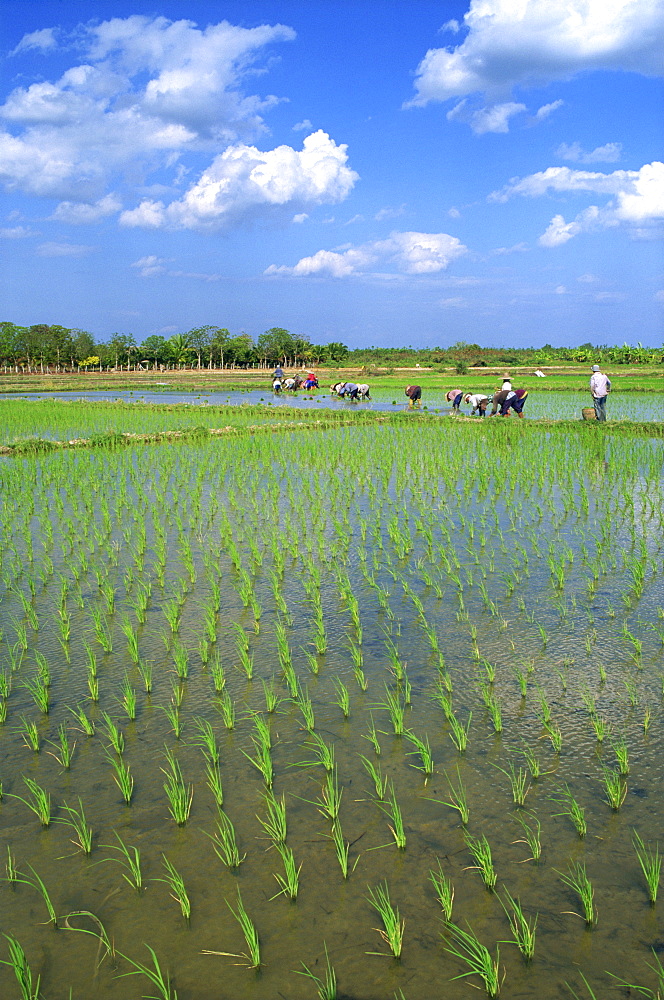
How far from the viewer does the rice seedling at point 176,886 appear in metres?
1.86

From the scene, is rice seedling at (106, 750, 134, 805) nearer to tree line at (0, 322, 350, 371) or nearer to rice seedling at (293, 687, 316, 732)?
rice seedling at (293, 687, 316, 732)

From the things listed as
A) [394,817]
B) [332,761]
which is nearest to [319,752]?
[332,761]

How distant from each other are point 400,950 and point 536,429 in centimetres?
1105

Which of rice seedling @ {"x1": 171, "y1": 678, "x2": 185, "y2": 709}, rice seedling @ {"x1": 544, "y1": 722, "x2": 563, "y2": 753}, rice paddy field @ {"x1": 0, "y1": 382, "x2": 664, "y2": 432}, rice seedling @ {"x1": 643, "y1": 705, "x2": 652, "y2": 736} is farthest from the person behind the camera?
rice paddy field @ {"x1": 0, "y1": 382, "x2": 664, "y2": 432}

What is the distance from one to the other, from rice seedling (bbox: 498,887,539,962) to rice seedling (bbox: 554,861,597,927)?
13cm

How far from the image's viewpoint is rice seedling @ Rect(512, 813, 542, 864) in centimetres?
204

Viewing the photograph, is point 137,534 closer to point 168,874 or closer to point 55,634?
point 55,634

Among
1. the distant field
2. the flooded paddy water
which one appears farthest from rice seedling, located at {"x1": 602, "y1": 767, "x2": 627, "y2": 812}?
the distant field

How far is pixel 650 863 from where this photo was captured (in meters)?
1.97

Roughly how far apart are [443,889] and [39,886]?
1158mm

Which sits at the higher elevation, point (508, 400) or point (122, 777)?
point (508, 400)

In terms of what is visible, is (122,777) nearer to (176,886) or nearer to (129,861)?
(129,861)

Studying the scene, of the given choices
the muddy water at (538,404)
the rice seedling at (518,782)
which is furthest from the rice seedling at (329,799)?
the muddy water at (538,404)

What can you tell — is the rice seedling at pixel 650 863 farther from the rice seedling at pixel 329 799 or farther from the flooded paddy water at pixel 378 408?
the flooded paddy water at pixel 378 408
